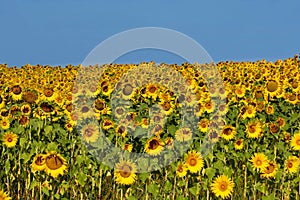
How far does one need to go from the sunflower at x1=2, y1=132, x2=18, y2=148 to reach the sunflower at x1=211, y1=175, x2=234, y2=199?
271 cm

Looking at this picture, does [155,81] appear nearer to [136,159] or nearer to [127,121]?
[127,121]

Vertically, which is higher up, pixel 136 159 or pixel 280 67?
pixel 280 67

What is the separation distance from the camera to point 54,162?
214 inches

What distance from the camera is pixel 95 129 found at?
7.32 m

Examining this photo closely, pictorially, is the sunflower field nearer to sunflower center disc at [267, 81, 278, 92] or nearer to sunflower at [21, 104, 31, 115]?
sunflower at [21, 104, 31, 115]

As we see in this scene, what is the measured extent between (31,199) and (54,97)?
3.63 meters

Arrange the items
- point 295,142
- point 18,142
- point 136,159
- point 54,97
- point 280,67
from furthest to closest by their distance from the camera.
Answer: point 280,67 → point 54,97 → point 18,142 → point 295,142 → point 136,159

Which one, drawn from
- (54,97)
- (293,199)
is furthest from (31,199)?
(54,97)

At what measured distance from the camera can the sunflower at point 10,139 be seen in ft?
23.6

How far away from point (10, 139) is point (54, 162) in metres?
1.96

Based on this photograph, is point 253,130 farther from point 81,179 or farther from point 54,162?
point 54,162

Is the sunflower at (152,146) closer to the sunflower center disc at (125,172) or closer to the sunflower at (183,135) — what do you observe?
the sunflower center disc at (125,172)

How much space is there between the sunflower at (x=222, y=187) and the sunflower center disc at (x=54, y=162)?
1414 millimetres

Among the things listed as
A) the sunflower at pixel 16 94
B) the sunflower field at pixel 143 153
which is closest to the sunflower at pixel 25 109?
the sunflower field at pixel 143 153
